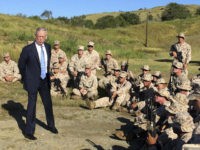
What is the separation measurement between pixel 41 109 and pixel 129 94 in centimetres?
233

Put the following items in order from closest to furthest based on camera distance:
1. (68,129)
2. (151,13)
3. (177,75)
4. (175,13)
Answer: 1. (68,129)
2. (177,75)
3. (175,13)
4. (151,13)

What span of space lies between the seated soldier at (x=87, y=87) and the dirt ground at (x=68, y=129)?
107 centimetres

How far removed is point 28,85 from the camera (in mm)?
9094

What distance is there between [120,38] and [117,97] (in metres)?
33.6

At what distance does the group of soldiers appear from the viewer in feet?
26.1

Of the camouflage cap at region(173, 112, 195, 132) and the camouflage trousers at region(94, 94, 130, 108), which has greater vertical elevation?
the camouflage cap at region(173, 112, 195, 132)

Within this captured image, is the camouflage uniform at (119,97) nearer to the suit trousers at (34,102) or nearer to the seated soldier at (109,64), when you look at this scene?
the seated soldier at (109,64)

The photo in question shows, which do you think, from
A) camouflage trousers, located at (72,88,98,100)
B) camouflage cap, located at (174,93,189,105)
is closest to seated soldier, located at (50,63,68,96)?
camouflage trousers, located at (72,88,98,100)

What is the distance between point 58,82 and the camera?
47.5 feet

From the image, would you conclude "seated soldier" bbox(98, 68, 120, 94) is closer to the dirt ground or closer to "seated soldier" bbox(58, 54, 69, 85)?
"seated soldier" bbox(58, 54, 69, 85)

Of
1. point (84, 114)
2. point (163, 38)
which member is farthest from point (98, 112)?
point (163, 38)

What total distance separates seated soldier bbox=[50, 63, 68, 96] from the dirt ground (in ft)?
4.90

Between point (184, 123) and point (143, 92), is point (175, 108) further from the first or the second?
point (143, 92)

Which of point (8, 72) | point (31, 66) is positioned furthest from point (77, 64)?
point (31, 66)
